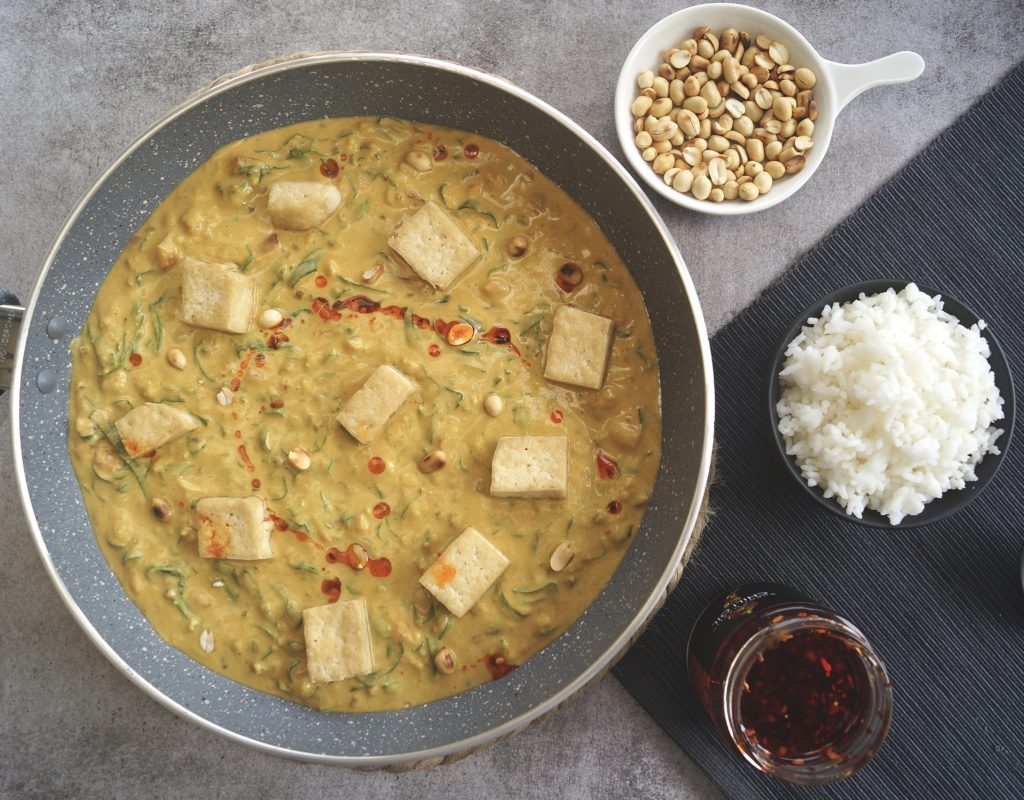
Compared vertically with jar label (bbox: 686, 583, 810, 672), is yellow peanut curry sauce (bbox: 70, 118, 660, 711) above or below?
above

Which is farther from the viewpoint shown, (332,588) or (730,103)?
(730,103)

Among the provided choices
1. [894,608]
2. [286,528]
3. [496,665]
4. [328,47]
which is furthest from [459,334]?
[894,608]

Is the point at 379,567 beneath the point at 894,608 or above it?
above

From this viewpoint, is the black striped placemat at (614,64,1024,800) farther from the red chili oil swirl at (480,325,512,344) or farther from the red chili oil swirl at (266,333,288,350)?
the red chili oil swirl at (266,333,288,350)

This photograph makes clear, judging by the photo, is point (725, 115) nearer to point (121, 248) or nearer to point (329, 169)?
point (329, 169)

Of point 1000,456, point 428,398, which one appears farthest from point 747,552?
point 428,398

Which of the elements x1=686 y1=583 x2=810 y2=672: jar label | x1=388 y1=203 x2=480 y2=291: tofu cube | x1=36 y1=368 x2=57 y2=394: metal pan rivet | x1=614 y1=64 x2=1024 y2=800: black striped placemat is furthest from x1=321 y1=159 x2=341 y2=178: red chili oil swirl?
x1=686 y1=583 x2=810 y2=672: jar label
